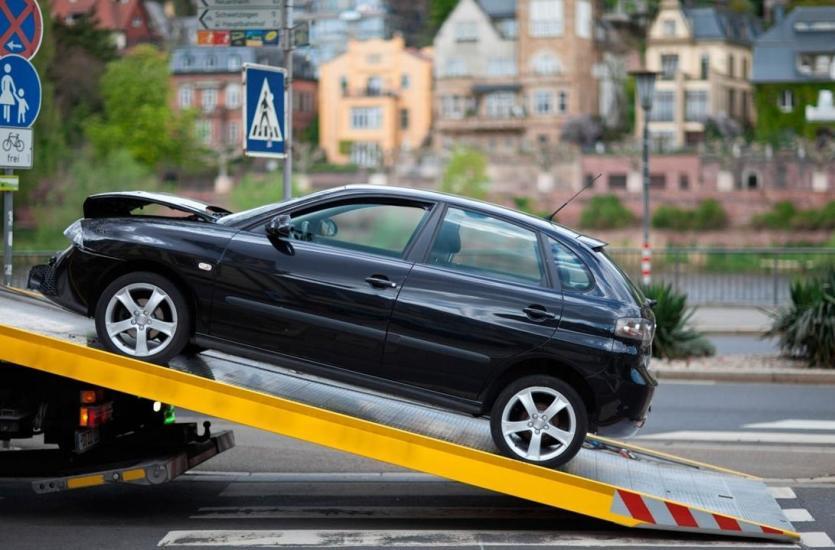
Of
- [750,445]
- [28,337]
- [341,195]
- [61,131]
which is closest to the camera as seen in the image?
[28,337]

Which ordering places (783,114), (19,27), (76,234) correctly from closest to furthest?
(76,234) → (19,27) → (783,114)

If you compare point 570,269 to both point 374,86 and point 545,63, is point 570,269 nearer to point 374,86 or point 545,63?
point 545,63

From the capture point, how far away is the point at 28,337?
8109 millimetres

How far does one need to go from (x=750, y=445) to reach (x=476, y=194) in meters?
82.3

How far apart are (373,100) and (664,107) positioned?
22333 millimetres

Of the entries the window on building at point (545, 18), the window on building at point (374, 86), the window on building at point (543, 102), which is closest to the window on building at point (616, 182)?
the window on building at point (543, 102)

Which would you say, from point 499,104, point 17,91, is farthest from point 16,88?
point 499,104

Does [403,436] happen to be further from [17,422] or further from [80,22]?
[80,22]

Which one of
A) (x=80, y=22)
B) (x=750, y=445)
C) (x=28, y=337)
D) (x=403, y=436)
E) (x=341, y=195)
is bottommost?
(x=750, y=445)

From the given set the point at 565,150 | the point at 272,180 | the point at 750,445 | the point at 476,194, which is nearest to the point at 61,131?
the point at 272,180

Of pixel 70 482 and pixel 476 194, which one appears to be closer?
pixel 70 482

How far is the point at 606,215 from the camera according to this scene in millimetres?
92438

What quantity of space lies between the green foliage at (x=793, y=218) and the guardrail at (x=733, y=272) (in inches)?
2421

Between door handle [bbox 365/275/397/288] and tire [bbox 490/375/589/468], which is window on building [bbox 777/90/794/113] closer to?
tire [bbox 490/375/589/468]
